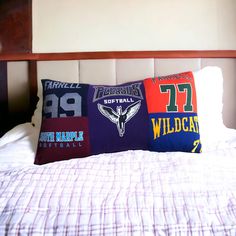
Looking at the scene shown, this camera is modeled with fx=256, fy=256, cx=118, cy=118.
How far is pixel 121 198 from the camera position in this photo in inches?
23.9

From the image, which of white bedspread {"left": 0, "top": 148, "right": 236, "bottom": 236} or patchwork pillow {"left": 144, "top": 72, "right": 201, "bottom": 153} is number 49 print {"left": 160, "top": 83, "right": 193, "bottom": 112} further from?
white bedspread {"left": 0, "top": 148, "right": 236, "bottom": 236}

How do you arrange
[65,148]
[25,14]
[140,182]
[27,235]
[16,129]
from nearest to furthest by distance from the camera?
1. [27,235]
2. [140,182]
3. [65,148]
4. [16,129]
5. [25,14]

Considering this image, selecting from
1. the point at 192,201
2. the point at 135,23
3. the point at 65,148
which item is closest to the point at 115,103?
the point at 65,148

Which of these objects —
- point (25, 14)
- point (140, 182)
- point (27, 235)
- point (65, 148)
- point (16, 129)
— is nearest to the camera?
point (27, 235)

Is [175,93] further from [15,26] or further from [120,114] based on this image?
[15,26]

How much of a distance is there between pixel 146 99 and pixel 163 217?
54 cm

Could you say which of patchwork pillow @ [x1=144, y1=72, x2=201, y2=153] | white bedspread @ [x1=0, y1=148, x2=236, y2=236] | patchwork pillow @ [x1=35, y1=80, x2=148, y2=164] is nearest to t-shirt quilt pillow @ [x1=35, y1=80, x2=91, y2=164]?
patchwork pillow @ [x1=35, y1=80, x2=148, y2=164]

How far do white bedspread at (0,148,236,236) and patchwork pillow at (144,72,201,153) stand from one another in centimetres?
14

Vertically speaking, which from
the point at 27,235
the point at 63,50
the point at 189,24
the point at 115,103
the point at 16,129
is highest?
the point at 189,24

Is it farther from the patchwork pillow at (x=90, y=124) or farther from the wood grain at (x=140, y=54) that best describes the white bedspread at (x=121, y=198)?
the wood grain at (x=140, y=54)

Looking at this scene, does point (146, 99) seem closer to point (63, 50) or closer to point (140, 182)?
point (140, 182)

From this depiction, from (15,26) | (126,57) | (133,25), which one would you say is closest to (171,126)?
(126,57)

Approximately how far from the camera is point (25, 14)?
137cm

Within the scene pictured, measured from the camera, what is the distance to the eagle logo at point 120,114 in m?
0.95
